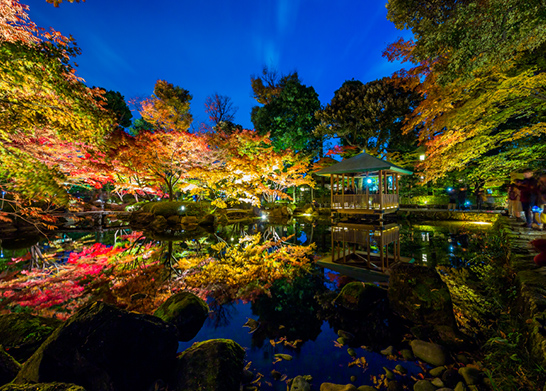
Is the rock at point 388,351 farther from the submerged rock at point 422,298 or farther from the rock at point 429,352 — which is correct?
the submerged rock at point 422,298

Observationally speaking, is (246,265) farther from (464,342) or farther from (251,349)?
(464,342)

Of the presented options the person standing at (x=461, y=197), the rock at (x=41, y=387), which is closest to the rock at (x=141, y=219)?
the rock at (x=41, y=387)

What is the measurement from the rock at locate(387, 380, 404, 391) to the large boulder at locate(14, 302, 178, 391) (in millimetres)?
2334

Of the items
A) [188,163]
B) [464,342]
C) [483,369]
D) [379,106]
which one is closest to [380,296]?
[464,342]

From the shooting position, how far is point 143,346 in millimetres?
2211

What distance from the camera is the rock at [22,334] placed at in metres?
2.44

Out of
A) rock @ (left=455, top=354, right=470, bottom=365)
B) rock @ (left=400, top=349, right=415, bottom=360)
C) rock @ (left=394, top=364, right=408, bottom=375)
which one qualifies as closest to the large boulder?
rock @ (left=394, top=364, right=408, bottom=375)

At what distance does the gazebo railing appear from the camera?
13.6 metres

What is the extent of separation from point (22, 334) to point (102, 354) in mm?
1542

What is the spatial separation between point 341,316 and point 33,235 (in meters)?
15.0

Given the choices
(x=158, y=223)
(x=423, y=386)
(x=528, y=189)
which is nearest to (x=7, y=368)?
(x=423, y=386)

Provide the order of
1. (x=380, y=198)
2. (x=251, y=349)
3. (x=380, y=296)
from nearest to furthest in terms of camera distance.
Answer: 1. (x=251, y=349)
2. (x=380, y=296)
3. (x=380, y=198)

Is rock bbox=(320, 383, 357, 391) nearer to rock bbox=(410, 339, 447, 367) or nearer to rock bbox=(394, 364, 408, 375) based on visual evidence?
rock bbox=(394, 364, 408, 375)

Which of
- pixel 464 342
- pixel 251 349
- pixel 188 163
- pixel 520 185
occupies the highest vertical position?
pixel 188 163
